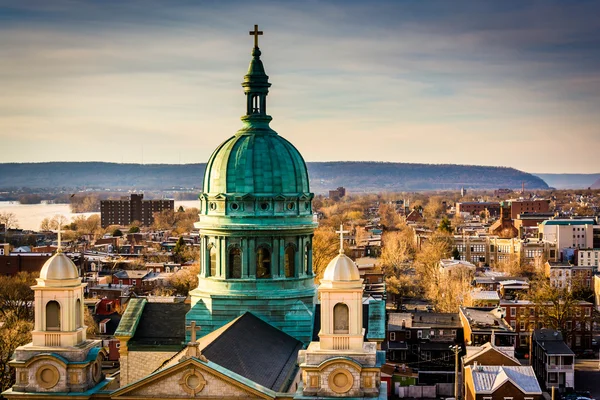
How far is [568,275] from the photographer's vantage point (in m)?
152

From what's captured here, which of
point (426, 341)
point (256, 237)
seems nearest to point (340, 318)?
point (256, 237)

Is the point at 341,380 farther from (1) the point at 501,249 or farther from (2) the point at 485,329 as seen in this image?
(1) the point at 501,249

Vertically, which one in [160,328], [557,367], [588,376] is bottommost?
[588,376]

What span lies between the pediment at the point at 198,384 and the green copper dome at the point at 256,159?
14.2 metres

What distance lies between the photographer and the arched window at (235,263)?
47094 millimetres

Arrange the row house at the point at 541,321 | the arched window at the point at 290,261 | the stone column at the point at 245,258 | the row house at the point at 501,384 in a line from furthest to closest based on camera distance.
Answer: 1. the row house at the point at 541,321
2. the row house at the point at 501,384
3. the arched window at the point at 290,261
4. the stone column at the point at 245,258

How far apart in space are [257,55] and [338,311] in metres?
18.4

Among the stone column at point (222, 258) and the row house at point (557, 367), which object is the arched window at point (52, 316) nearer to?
the stone column at point (222, 258)

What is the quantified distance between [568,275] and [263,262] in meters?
113

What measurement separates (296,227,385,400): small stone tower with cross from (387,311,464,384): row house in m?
51.6

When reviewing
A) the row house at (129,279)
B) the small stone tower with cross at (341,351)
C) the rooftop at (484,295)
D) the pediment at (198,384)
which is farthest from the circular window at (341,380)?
the row house at (129,279)

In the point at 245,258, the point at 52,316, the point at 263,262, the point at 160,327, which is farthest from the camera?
the point at 160,327

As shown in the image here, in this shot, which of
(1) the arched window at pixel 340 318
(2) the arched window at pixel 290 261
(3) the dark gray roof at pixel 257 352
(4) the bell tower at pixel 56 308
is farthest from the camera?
(2) the arched window at pixel 290 261

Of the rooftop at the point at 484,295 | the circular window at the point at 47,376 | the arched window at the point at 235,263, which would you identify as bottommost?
the rooftop at the point at 484,295
